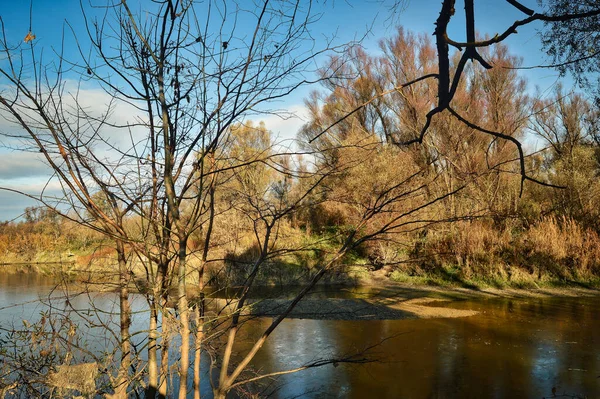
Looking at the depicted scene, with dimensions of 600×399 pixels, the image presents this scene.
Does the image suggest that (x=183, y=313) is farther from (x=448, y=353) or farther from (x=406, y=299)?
(x=406, y=299)

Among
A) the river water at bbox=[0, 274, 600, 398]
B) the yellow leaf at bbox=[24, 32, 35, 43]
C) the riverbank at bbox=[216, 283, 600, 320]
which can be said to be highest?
the yellow leaf at bbox=[24, 32, 35, 43]

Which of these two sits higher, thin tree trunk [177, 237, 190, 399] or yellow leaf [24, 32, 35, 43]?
yellow leaf [24, 32, 35, 43]

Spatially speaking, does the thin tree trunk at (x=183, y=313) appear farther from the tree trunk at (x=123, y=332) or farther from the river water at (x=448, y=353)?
the river water at (x=448, y=353)

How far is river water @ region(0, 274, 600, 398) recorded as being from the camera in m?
5.45

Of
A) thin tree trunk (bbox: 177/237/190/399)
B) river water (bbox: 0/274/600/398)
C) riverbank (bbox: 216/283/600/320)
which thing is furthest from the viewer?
riverbank (bbox: 216/283/600/320)

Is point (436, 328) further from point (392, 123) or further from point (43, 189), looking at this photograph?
point (392, 123)

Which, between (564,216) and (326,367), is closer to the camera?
A: (326,367)

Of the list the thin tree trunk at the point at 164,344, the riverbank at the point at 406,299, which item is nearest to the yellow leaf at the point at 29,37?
the thin tree trunk at the point at 164,344

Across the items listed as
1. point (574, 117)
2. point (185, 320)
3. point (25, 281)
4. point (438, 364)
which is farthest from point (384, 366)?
point (574, 117)

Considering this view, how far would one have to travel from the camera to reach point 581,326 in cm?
835

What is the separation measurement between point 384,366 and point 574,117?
14886mm

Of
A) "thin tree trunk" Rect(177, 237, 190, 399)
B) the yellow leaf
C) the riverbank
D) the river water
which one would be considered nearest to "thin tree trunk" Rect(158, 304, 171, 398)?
"thin tree trunk" Rect(177, 237, 190, 399)

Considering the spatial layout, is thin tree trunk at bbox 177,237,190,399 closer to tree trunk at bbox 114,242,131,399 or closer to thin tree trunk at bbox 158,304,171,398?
thin tree trunk at bbox 158,304,171,398

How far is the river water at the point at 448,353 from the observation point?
545 centimetres
